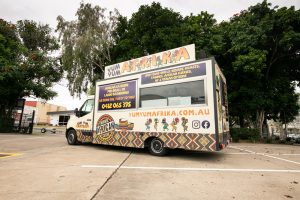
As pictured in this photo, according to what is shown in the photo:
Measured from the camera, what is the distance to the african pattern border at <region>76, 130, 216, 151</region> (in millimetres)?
5996

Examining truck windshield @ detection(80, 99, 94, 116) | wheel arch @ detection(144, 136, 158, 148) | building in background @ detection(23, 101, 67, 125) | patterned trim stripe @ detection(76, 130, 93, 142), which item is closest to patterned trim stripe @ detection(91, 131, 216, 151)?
wheel arch @ detection(144, 136, 158, 148)

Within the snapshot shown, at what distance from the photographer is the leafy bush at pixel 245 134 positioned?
50.9 ft

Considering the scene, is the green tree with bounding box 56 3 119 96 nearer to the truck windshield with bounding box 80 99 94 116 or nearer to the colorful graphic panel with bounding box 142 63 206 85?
the truck windshield with bounding box 80 99 94 116

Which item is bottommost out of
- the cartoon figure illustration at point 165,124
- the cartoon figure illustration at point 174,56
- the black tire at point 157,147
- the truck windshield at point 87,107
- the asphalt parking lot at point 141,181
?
the asphalt parking lot at point 141,181

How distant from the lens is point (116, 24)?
73.7 ft

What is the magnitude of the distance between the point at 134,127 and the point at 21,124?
56.7ft

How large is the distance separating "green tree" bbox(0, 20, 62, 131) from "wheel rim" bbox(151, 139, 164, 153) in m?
15.6

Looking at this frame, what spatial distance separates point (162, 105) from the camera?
6.94 m

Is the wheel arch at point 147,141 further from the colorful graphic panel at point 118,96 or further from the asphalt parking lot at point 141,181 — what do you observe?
the asphalt parking lot at point 141,181

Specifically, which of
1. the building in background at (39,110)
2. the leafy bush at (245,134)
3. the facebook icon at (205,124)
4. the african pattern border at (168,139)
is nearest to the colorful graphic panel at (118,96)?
the african pattern border at (168,139)

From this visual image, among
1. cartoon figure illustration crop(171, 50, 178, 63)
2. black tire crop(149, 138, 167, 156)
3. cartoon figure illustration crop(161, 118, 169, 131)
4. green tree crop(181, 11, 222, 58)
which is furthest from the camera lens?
green tree crop(181, 11, 222, 58)

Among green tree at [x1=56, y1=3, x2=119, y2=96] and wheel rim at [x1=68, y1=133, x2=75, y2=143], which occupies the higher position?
green tree at [x1=56, y1=3, x2=119, y2=96]

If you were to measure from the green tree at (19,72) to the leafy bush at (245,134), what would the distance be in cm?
1783

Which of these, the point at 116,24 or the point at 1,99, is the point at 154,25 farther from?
the point at 1,99
